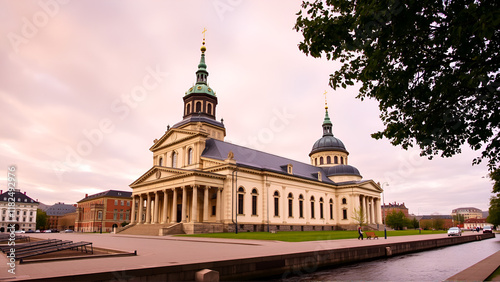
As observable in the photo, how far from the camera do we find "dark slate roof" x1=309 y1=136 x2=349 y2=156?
279 ft

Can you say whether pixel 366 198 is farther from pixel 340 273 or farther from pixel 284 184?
pixel 340 273

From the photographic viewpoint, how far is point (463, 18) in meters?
9.17

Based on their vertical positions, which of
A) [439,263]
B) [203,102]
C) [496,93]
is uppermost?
[203,102]

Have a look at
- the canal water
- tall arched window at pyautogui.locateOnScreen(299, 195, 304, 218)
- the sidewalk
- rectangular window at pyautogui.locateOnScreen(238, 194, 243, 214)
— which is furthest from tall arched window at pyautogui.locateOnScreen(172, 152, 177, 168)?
the canal water

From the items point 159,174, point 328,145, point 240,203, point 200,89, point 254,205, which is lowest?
point 254,205

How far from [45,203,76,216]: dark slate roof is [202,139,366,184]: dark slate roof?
518 feet

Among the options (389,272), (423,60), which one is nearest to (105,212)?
(389,272)

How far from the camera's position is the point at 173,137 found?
197ft

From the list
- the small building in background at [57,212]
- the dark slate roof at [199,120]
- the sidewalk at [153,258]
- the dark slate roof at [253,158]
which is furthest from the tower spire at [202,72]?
the small building in background at [57,212]

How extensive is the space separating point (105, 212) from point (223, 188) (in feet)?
217

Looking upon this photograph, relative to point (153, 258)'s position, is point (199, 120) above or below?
above

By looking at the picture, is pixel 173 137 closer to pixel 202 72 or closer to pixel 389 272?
pixel 202 72

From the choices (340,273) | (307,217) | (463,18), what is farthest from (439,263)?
(307,217)

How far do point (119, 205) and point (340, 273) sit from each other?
334 ft
